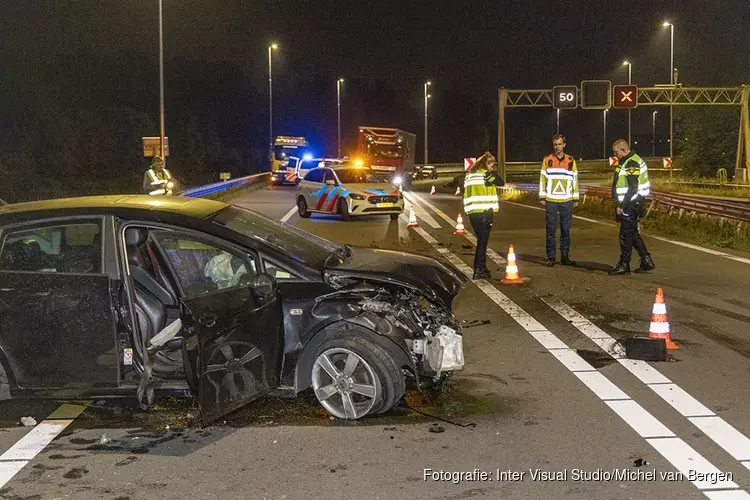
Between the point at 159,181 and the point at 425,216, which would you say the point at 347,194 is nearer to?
the point at 425,216

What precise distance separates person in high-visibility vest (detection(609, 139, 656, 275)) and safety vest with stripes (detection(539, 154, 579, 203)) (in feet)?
2.98

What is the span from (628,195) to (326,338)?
7.50 m

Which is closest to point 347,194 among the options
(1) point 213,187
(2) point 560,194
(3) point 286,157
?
(1) point 213,187

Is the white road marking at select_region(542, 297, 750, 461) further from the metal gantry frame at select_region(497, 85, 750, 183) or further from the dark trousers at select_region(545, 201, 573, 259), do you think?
the metal gantry frame at select_region(497, 85, 750, 183)

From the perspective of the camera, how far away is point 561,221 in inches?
518

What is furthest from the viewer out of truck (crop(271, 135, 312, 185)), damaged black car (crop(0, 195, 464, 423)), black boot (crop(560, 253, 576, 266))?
truck (crop(271, 135, 312, 185))

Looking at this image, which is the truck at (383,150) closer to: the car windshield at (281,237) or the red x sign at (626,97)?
the red x sign at (626,97)

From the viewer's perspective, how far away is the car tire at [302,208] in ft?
79.0

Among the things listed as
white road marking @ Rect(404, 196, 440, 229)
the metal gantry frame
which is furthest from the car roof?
the metal gantry frame

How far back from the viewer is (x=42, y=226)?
5.81 meters

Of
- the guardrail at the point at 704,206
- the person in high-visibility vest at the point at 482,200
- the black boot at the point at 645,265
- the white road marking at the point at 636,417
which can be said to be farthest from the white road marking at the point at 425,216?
the white road marking at the point at 636,417

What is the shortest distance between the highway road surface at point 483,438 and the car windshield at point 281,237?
41.7 inches

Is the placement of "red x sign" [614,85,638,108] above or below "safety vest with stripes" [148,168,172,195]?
above

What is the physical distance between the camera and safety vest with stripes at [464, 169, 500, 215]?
1200 centimetres
